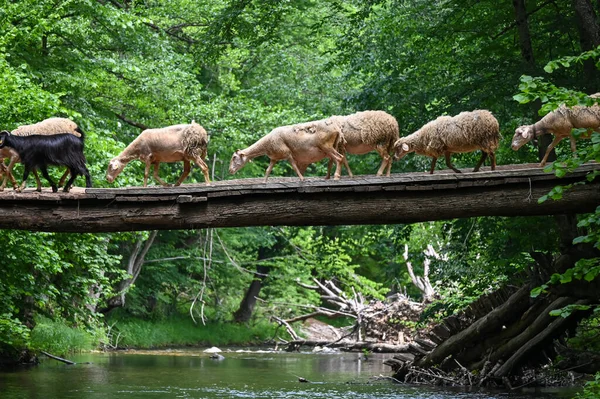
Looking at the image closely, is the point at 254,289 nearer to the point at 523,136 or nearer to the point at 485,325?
the point at 485,325

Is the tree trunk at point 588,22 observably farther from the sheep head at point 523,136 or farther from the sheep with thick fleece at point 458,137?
the sheep with thick fleece at point 458,137

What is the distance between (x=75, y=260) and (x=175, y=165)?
8.80 m

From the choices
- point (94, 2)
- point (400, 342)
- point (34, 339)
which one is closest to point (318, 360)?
point (400, 342)

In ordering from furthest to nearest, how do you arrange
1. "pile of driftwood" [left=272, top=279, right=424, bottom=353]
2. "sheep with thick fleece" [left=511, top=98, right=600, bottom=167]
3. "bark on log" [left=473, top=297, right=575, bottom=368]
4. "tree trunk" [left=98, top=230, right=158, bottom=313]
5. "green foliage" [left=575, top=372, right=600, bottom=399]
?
1. "tree trunk" [left=98, top=230, right=158, bottom=313]
2. "pile of driftwood" [left=272, top=279, right=424, bottom=353]
3. "bark on log" [left=473, top=297, right=575, bottom=368]
4. "sheep with thick fleece" [left=511, top=98, right=600, bottom=167]
5. "green foliage" [left=575, top=372, right=600, bottom=399]

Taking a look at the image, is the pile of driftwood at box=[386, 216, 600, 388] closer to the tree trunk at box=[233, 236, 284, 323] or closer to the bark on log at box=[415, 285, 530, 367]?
the bark on log at box=[415, 285, 530, 367]

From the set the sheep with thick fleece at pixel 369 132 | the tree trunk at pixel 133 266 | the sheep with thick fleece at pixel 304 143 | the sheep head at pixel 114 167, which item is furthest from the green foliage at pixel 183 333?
the sheep with thick fleece at pixel 369 132

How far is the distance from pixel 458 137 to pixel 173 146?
10.9 ft

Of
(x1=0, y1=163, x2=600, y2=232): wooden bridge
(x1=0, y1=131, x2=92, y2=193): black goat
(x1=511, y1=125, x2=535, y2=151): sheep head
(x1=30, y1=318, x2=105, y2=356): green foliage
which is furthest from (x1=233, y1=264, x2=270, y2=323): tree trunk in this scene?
(x1=0, y1=163, x2=600, y2=232): wooden bridge

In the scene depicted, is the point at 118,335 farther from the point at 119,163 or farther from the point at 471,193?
the point at 471,193

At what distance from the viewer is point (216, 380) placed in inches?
634

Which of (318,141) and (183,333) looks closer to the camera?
(318,141)

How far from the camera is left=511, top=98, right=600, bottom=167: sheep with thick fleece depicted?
9859 millimetres

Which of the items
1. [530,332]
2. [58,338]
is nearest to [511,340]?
[530,332]

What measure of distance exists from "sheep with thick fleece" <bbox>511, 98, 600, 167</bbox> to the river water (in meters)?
4.37
